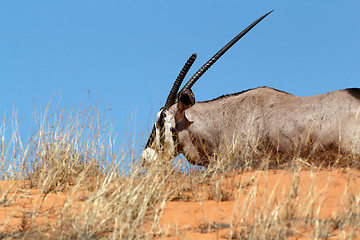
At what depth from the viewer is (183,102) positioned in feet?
23.5

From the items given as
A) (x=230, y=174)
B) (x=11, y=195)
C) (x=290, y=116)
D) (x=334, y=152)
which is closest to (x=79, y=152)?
(x=11, y=195)

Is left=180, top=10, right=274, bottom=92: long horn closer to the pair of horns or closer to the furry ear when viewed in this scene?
the pair of horns

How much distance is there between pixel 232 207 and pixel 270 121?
108 inches

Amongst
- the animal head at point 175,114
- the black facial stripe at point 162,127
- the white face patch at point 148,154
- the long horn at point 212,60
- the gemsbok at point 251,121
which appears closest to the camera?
the white face patch at point 148,154

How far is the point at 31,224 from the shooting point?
3.76m

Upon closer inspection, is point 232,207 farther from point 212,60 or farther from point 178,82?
point 212,60

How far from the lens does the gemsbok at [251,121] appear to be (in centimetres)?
628

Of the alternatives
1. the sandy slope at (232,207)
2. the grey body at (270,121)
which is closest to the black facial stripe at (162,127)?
the grey body at (270,121)

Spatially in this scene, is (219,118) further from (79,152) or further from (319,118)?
(79,152)

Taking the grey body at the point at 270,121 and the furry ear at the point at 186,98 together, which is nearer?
the grey body at the point at 270,121

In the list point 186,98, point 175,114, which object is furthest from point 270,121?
point 175,114

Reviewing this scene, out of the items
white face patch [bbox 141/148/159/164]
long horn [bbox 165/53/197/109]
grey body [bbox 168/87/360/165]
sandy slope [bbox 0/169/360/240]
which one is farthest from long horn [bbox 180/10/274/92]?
sandy slope [bbox 0/169/360/240]

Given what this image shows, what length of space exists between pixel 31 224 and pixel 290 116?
4075mm

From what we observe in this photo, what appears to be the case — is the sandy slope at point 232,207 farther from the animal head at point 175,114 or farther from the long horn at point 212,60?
the long horn at point 212,60
